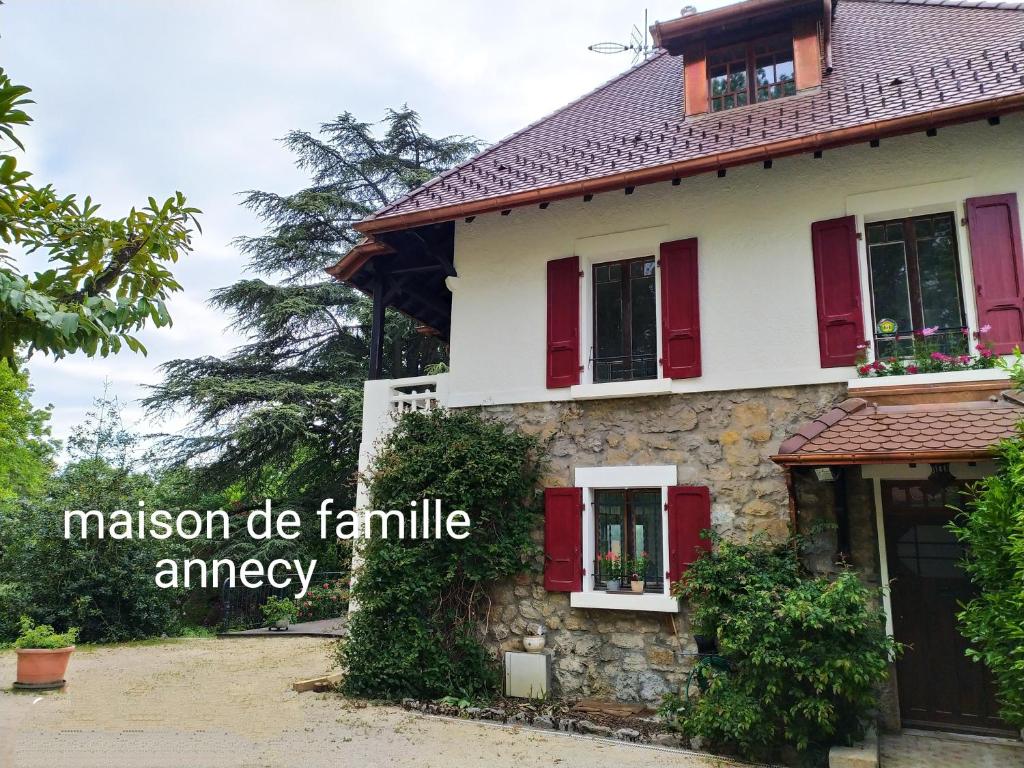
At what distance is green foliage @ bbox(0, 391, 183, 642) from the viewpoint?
1216 cm

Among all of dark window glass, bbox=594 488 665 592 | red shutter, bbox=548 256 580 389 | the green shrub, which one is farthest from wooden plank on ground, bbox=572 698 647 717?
the green shrub

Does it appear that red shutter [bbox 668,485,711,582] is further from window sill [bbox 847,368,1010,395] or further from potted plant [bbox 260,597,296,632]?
potted plant [bbox 260,597,296,632]

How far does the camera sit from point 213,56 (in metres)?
6.75

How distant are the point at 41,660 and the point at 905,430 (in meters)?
9.31

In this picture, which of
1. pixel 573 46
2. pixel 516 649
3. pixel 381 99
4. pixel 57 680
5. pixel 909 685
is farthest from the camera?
pixel 381 99

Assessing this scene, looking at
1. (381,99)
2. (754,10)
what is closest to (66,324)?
(754,10)

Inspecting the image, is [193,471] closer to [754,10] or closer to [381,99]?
[381,99]

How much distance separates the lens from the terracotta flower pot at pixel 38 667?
817cm

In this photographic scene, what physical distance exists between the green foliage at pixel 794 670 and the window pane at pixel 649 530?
1269 mm

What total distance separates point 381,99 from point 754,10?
13494mm

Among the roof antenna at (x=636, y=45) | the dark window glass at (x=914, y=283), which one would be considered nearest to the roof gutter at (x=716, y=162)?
the dark window glass at (x=914, y=283)

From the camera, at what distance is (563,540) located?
7.64m

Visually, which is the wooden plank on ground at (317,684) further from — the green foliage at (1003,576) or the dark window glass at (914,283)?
the dark window glass at (914,283)

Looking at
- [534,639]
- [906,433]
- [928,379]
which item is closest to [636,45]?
[928,379]
